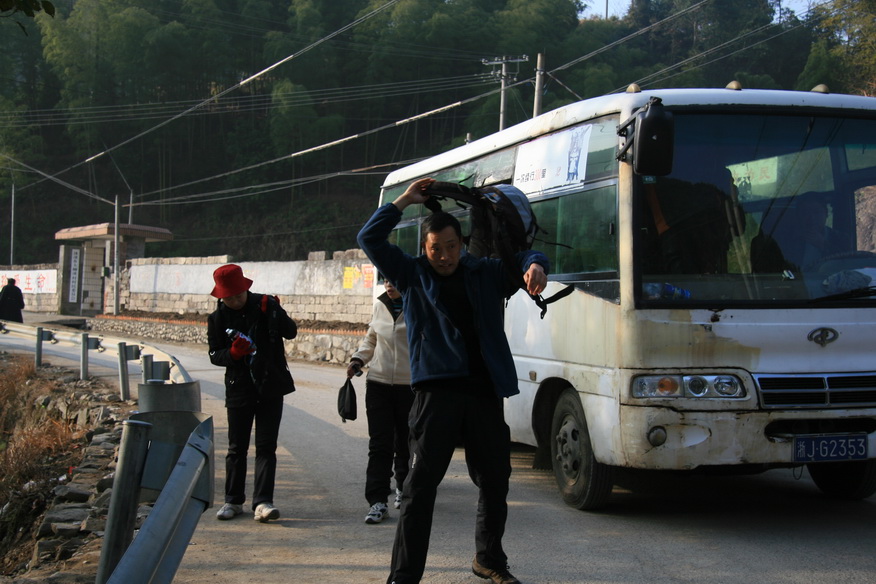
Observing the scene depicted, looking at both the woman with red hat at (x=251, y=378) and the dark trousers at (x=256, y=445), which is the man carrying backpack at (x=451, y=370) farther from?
the dark trousers at (x=256, y=445)

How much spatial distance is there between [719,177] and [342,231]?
58.7 m

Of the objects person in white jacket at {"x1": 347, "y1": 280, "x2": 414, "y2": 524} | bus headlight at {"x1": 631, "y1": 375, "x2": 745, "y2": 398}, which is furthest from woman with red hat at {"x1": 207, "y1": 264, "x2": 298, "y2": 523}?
bus headlight at {"x1": 631, "y1": 375, "x2": 745, "y2": 398}

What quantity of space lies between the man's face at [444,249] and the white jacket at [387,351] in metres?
2.07

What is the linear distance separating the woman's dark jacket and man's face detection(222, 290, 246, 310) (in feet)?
0.11

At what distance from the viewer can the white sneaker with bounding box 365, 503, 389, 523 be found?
6.00 m

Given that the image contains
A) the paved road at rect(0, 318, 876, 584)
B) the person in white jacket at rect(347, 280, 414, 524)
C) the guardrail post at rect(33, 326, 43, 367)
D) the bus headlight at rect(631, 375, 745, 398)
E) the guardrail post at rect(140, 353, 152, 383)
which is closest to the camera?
the paved road at rect(0, 318, 876, 584)

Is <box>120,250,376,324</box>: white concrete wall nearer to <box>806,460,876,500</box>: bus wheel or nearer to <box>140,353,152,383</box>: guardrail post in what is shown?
<box>140,353,152,383</box>: guardrail post

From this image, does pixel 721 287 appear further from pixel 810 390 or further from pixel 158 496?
pixel 158 496

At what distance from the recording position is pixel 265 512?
6.00 m

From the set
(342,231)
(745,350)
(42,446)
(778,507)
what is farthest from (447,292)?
(342,231)

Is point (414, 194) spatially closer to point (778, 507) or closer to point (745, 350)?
point (745, 350)

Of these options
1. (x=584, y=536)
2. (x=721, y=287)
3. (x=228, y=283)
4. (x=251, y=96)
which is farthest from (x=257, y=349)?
(x=251, y=96)

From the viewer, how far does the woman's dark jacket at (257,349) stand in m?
6.12

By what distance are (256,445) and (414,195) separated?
266 centimetres
